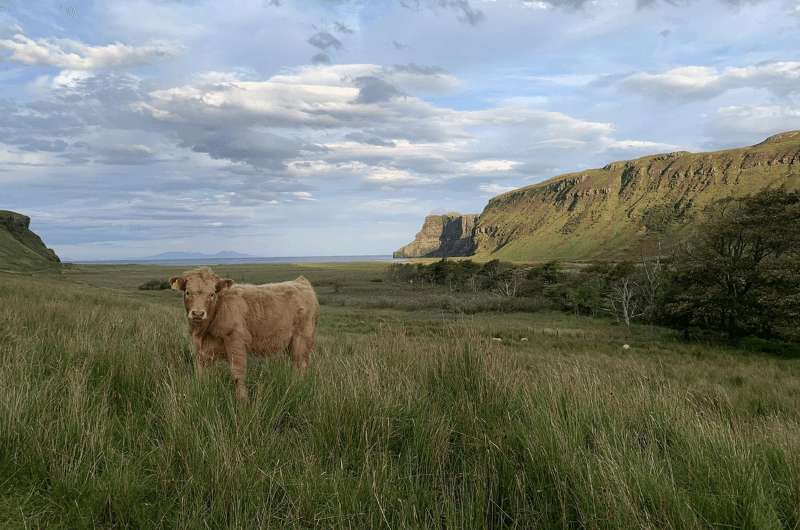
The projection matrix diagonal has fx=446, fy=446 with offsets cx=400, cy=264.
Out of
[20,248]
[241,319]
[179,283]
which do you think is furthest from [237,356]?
[20,248]

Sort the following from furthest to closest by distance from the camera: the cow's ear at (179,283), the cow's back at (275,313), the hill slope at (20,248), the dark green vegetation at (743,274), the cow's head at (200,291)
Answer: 1. the hill slope at (20,248)
2. the dark green vegetation at (743,274)
3. the cow's back at (275,313)
4. the cow's ear at (179,283)
5. the cow's head at (200,291)

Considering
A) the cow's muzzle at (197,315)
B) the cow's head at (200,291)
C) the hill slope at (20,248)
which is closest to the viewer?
the cow's muzzle at (197,315)

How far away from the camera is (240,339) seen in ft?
18.3

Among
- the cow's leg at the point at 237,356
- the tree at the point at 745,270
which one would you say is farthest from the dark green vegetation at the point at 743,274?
the cow's leg at the point at 237,356

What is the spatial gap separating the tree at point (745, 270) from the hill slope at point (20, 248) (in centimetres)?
7180

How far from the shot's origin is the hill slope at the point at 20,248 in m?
64.9

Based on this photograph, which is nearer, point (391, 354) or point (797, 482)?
point (797, 482)

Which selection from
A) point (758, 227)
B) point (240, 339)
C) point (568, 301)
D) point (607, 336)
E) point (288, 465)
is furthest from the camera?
point (568, 301)

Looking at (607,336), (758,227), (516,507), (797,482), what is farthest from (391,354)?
(758,227)

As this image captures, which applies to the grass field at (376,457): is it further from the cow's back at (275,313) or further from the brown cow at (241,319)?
the cow's back at (275,313)

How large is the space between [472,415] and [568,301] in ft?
212

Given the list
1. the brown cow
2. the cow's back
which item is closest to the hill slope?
the cow's back

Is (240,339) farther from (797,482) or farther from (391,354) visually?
(797,482)

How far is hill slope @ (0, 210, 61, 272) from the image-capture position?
64.9 m
